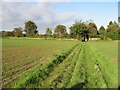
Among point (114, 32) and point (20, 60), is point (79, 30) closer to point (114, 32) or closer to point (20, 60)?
point (114, 32)

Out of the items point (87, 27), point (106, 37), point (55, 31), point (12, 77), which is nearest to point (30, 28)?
point (55, 31)

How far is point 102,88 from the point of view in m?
5.01

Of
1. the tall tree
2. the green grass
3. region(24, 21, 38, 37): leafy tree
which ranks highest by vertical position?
region(24, 21, 38, 37): leafy tree

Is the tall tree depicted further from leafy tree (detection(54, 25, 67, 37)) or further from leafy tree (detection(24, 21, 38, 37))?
leafy tree (detection(24, 21, 38, 37))

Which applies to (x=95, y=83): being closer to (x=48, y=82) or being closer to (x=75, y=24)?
(x=48, y=82)

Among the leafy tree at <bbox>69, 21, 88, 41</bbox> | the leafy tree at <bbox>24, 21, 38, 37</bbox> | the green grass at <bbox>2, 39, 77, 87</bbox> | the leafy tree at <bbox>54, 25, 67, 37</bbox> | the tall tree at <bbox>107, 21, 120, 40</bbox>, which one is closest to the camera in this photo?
the green grass at <bbox>2, 39, 77, 87</bbox>

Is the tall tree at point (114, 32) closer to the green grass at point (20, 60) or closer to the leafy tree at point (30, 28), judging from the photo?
the green grass at point (20, 60)

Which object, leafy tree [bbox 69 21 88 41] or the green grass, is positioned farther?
Answer: leafy tree [bbox 69 21 88 41]

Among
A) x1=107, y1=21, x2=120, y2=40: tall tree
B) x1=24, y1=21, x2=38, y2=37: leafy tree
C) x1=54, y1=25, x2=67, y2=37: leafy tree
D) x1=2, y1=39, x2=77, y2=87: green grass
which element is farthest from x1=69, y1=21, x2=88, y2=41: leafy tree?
x1=2, y1=39, x2=77, y2=87: green grass

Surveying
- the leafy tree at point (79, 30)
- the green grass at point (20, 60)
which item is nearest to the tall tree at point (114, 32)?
the leafy tree at point (79, 30)

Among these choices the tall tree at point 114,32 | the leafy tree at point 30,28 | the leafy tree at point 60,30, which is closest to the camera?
the tall tree at point 114,32

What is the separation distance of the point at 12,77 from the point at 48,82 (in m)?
1.93

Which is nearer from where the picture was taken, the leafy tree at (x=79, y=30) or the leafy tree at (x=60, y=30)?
the leafy tree at (x=79, y=30)

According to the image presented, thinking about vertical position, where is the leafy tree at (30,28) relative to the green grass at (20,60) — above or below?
above
